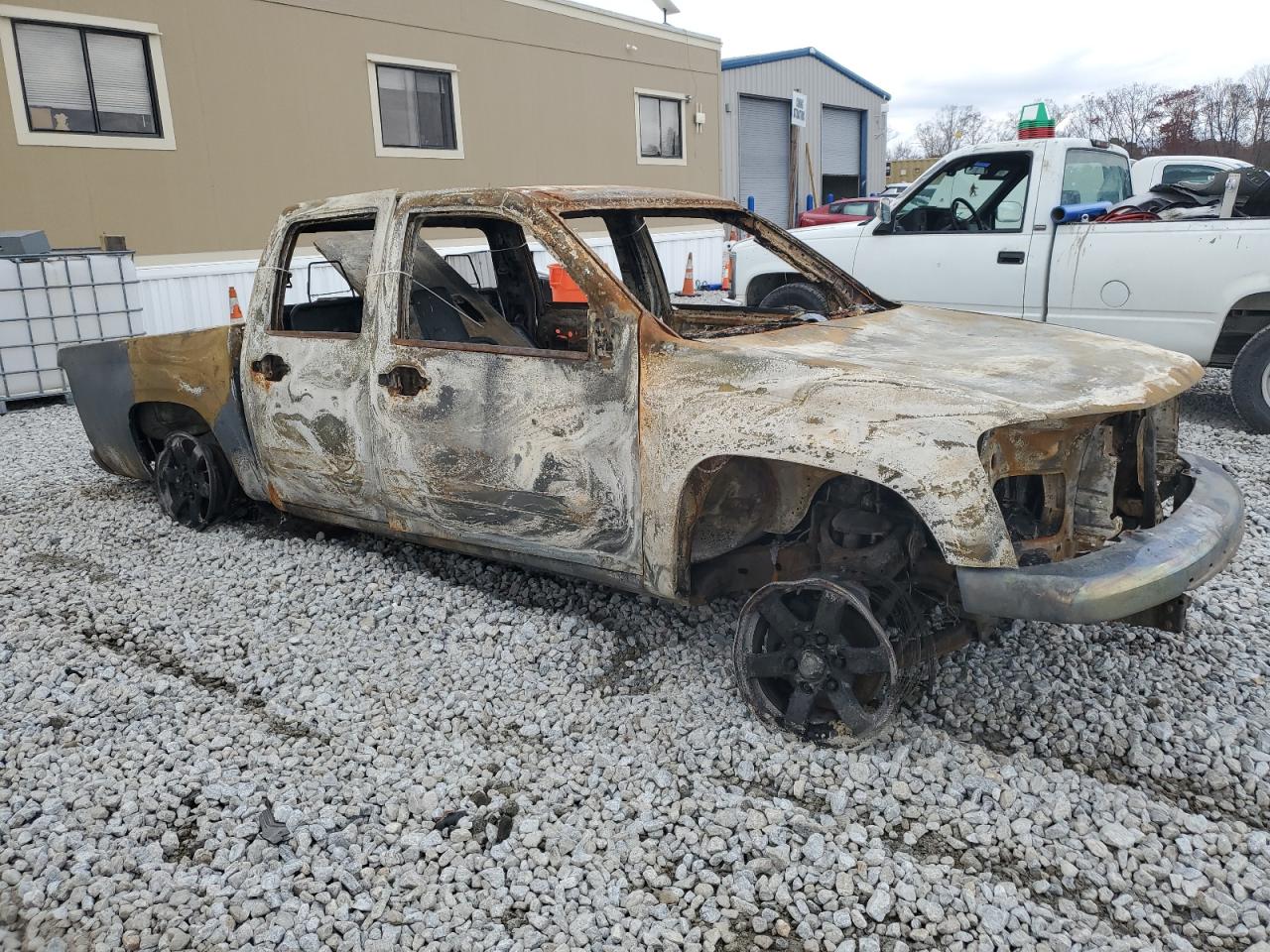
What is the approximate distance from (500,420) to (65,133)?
8751mm

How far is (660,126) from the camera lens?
16.2 m

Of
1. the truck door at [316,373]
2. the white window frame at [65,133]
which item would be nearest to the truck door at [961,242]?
the truck door at [316,373]

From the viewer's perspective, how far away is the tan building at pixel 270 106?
31.4 ft

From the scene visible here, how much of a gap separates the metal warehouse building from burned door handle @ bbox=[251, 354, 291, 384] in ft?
62.2

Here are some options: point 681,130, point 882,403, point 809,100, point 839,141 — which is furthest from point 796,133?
point 882,403

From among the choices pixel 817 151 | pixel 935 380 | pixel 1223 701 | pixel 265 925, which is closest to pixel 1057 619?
pixel 935 380

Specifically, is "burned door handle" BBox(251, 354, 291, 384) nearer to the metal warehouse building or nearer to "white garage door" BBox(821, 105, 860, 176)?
the metal warehouse building

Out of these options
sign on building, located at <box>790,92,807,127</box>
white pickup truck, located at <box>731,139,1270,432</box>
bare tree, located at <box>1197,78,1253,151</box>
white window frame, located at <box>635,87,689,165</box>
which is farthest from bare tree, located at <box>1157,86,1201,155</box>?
white pickup truck, located at <box>731,139,1270,432</box>

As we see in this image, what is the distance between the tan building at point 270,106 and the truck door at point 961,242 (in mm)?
6924

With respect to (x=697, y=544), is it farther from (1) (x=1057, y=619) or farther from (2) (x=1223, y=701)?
(2) (x=1223, y=701)

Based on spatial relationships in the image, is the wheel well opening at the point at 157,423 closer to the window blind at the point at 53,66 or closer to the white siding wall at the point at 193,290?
the white siding wall at the point at 193,290

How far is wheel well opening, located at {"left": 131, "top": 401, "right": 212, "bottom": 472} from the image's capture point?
521 centimetres

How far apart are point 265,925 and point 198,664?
160cm

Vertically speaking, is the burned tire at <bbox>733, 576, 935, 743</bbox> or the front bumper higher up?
the front bumper
